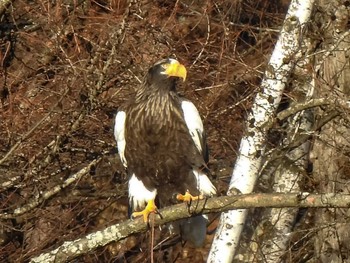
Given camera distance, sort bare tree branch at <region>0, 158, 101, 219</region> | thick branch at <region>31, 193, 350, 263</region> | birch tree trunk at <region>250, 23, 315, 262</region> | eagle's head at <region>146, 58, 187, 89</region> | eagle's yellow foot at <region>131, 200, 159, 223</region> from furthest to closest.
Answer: birch tree trunk at <region>250, 23, 315, 262</region>
bare tree branch at <region>0, 158, 101, 219</region>
eagle's head at <region>146, 58, 187, 89</region>
eagle's yellow foot at <region>131, 200, 159, 223</region>
thick branch at <region>31, 193, 350, 263</region>

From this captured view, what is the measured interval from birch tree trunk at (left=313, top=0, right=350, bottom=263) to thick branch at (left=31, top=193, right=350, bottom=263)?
117 inches

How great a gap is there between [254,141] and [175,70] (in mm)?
1027

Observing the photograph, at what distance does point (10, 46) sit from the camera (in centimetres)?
1219

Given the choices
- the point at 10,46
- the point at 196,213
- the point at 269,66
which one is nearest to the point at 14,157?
the point at 10,46

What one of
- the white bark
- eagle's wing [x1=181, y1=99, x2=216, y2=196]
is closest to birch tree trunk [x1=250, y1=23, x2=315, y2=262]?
the white bark

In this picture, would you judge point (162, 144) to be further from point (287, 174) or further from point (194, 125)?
point (287, 174)

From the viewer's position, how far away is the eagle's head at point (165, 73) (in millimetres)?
8516

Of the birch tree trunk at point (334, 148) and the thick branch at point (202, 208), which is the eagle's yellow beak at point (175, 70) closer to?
the thick branch at point (202, 208)

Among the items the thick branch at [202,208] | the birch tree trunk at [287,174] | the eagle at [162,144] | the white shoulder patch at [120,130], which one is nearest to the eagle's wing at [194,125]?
the eagle at [162,144]

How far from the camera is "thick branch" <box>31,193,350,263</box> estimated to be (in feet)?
22.1

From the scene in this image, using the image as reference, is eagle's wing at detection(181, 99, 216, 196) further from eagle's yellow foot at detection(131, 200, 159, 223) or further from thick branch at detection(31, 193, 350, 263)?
thick branch at detection(31, 193, 350, 263)

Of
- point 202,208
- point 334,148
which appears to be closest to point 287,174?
point 334,148

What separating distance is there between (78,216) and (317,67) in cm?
350

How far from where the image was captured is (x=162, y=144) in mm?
8398
